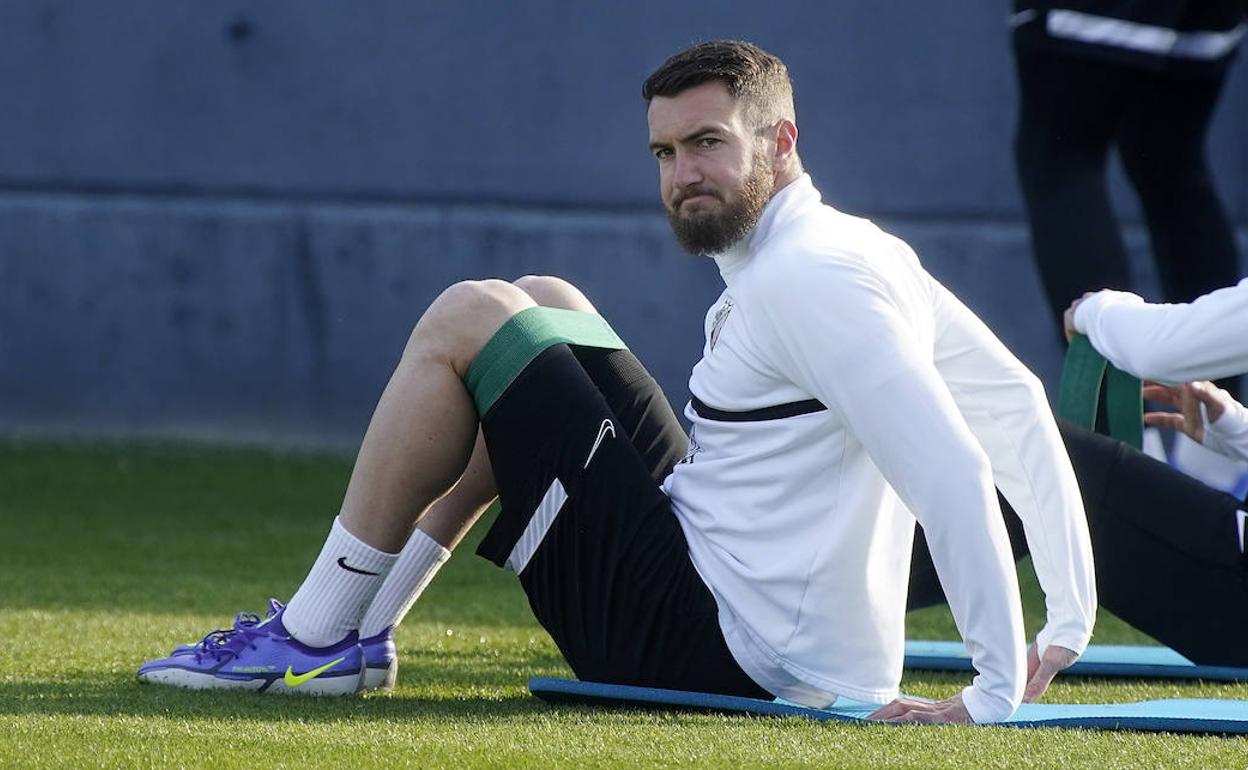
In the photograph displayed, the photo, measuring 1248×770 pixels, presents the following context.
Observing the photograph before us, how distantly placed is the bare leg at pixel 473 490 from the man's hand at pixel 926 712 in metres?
0.73

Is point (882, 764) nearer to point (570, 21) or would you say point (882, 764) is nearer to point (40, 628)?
point (40, 628)

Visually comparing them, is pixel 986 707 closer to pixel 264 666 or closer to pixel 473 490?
pixel 473 490

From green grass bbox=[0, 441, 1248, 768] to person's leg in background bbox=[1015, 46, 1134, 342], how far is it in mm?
688

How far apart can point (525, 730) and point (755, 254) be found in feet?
2.16

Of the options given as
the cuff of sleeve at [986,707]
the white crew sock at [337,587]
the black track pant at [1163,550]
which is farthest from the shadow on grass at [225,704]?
the black track pant at [1163,550]

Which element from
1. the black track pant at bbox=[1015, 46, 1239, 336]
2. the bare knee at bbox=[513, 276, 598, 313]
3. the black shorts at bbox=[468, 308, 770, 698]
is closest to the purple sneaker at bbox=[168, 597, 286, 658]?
the black shorts at bbox=[468, 308, 770, 698]

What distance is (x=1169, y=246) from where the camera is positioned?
439cm

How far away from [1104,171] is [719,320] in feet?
6.48

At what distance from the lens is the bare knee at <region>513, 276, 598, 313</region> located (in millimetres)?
2893

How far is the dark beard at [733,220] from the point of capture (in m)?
2.51

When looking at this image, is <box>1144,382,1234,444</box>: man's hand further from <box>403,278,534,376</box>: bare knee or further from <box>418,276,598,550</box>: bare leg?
<box>403,278,534,376</box>: bare knee

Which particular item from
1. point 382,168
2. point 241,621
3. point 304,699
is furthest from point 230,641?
point 382,168

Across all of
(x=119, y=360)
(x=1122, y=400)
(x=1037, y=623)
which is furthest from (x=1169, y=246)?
(x=119, y=360)

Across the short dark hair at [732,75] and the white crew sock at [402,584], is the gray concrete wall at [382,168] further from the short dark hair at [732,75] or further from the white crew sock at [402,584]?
the short dark hair at [732,75]
